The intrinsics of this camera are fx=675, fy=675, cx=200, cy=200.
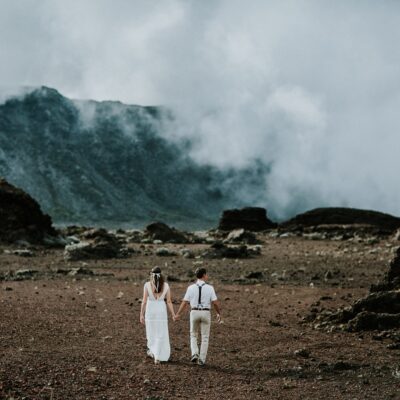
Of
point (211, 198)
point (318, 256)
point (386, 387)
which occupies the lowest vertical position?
point (386, 387)

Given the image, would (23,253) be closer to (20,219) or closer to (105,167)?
(20,219)

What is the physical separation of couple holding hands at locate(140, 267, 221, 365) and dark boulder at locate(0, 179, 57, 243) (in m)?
27.0

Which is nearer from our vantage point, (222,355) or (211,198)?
(222,355)

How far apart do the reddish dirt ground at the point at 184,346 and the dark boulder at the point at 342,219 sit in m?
39.7

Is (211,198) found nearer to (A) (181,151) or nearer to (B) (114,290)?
(A) (181,151)

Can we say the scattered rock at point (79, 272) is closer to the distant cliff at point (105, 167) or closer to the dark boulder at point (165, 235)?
the dark boulder at point (165, 235)

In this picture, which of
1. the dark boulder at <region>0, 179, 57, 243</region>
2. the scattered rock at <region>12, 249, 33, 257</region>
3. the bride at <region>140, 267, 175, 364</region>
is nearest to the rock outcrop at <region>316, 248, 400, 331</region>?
the bride at <region>140, 267, 175, 364</region>

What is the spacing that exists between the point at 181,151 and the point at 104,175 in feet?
73.4

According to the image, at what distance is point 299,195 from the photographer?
140750 millimetres

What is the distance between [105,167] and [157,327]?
4951 inches

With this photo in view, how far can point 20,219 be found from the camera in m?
38.2

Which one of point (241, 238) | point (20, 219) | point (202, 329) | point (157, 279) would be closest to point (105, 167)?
point (241, 238)

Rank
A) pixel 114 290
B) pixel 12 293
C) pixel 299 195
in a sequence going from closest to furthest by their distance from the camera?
pixel 12 293, pixel 114 290, pixel 299 195

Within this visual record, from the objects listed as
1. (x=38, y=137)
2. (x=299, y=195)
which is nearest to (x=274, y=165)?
(x=299, y=195)
